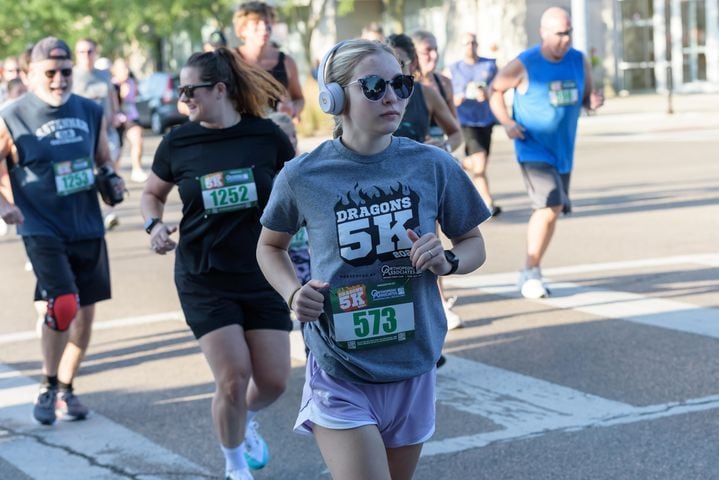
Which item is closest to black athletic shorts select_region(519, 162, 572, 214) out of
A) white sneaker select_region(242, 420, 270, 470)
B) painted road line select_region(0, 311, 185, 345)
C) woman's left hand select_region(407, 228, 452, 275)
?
painted road line select_region(0, 311, 185, 345)

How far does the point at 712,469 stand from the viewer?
17.7 feet

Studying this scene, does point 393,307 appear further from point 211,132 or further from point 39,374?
point 39,374

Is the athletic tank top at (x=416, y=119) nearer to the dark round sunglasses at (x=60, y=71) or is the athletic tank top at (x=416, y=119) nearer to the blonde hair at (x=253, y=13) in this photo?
the blonde hair at (x=253, y=13)

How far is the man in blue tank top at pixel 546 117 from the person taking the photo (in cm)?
973

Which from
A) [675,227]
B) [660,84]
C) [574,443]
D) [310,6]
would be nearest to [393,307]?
[574,443]

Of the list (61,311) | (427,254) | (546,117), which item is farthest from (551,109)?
(427,254)

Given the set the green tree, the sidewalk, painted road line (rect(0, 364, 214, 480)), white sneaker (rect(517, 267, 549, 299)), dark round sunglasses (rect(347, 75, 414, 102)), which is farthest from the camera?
the green tree

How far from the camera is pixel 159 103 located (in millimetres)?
35625

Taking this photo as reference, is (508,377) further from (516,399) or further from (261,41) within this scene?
(261,41)

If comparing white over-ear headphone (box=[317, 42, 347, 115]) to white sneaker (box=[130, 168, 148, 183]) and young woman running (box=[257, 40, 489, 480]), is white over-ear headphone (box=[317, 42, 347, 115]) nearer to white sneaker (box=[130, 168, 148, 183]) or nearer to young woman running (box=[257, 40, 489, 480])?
young woman running (box=[257, 40, 489, 480])

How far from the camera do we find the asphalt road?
5.81 metres

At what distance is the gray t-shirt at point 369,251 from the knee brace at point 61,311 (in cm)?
311

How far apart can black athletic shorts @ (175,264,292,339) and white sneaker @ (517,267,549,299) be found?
14.5 ft

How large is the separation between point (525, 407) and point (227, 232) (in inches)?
79.3
